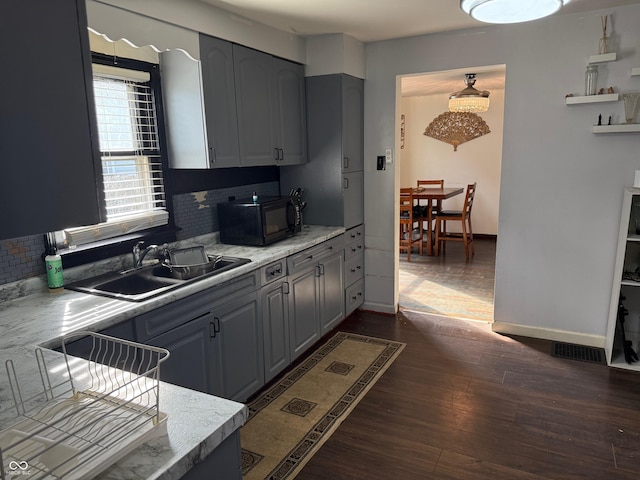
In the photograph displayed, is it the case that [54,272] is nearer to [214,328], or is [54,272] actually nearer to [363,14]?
[214,328]

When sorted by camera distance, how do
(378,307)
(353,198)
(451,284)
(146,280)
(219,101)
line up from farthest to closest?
(451,284), (378,307), (353,198), (219,101), (146,280)

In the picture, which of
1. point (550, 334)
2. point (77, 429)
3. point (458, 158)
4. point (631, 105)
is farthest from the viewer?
point (458, 158)

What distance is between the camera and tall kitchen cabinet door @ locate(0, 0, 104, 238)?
79 centimetres

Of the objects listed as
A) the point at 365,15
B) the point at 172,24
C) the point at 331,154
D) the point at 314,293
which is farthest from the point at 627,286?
the point at 172,24

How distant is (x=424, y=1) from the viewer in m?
2.74

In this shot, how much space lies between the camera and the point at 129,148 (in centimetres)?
265

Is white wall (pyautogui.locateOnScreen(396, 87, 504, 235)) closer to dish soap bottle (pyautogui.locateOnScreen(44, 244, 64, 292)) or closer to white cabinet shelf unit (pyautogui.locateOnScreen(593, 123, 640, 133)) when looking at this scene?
white cabinet shelf unit (pyautogui.locateOnScreen(593, 123, 640, 133))

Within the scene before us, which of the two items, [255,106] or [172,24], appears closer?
[172,24]

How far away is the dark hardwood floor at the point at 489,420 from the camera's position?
6.97 feet

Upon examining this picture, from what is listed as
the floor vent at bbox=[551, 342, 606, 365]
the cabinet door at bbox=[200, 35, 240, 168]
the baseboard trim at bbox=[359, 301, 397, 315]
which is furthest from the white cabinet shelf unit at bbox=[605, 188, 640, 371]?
the cabinet door at bbox=[200, 35, 240, 168]

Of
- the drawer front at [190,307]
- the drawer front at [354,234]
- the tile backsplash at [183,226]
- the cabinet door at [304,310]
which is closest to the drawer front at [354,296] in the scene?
the drawer front at [354,234]

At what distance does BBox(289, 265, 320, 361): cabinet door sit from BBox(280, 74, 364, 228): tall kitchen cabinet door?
66 cm

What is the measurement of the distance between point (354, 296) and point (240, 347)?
166cm

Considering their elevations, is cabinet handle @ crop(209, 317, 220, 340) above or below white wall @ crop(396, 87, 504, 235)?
below
